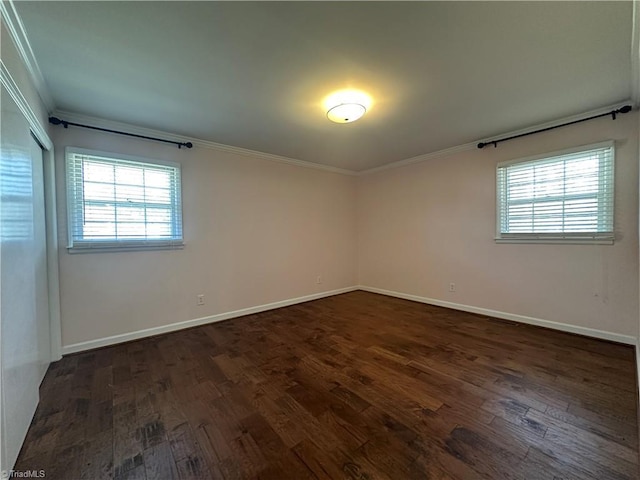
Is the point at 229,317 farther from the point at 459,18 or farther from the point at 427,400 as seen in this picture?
the point at 459,18

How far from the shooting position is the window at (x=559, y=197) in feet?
9.50

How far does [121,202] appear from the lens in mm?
3025

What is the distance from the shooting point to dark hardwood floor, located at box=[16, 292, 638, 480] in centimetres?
139

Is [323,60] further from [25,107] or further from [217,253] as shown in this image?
[217,253]


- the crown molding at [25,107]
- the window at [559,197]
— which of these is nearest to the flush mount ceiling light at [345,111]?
the crown molding at [25,107]

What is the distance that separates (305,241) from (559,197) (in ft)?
12.0

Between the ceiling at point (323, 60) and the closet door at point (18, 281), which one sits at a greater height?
the ceiling at point (323, 60)

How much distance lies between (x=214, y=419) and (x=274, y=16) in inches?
103

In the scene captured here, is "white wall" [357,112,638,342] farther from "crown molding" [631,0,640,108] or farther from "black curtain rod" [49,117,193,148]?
"black curtain rod" [49,117,193,148]

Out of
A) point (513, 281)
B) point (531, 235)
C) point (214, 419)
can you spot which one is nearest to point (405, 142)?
point (531, 235)

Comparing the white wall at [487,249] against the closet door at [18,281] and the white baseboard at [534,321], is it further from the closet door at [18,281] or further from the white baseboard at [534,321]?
the closet door at [18,281]

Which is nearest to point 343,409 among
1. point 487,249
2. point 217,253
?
point 217,253

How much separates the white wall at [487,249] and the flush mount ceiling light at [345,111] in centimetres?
228

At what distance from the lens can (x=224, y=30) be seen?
1671mm
